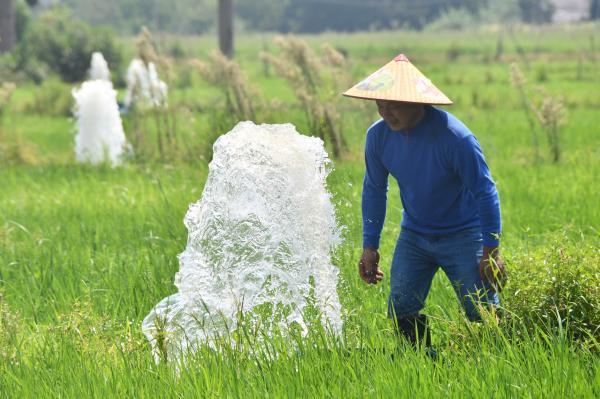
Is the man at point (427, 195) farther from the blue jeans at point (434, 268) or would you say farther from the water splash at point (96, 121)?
the water splash at point (96, 121)

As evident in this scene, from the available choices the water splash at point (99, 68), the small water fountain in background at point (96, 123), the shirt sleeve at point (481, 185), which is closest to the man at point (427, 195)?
the shirt sleeve at point (481, 185)

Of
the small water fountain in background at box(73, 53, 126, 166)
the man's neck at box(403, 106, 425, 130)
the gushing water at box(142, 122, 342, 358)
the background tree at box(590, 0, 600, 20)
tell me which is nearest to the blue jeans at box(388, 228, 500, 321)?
the gushing water at box(142, 122, 342, 358)

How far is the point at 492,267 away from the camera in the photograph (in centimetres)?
410

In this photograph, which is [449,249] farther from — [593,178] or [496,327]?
[593,178]

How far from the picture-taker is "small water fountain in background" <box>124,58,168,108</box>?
36.5ft

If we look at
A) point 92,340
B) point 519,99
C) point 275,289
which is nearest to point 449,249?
point 275,289

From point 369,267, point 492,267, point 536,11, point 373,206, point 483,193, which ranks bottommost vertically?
point 536,11

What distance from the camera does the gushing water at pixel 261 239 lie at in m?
4.46

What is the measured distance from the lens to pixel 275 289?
4.45 meters

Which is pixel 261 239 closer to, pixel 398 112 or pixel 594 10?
pixel 398 112

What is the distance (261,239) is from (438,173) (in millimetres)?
808

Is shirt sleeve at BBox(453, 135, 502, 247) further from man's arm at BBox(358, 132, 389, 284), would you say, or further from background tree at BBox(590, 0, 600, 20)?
background tree at BBox(590, 0, 600, 20)

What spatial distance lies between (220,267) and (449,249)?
979 mm

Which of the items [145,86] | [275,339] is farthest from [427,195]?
[145,86]
